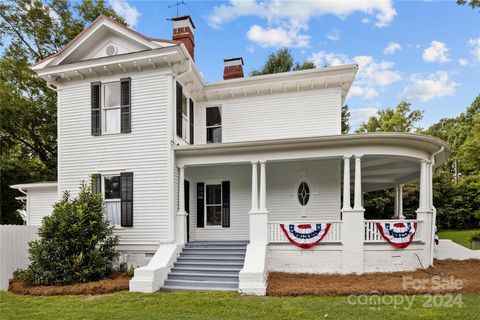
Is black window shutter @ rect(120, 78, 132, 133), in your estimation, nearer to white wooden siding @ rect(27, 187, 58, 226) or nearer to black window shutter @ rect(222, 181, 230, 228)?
black window shutter @ rect(222, 181, 230, 228)

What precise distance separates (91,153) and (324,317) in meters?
8.50

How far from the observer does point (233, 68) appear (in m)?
13.5

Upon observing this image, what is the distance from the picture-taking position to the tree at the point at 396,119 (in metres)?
26.7

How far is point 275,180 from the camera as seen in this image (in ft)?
37.0

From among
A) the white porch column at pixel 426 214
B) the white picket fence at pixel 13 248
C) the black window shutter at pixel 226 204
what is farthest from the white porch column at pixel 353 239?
the white picket fence at pixel 13 248

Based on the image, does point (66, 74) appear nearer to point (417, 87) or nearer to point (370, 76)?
point (370, 76)

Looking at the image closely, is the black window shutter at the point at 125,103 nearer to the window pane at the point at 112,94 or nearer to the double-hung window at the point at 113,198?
the window pane at the point at 112,94

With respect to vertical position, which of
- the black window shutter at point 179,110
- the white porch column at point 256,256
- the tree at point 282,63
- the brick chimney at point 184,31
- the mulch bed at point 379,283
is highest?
the tree at point 282,63

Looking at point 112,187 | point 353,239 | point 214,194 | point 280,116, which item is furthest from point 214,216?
point 353,239

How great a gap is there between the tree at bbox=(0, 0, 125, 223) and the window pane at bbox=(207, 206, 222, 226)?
1297 centimetres

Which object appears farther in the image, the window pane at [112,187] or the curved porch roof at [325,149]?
the window pane at [112,187]

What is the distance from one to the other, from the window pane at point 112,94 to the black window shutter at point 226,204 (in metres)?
4.52

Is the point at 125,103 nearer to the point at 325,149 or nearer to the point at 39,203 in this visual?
the point at 39,203

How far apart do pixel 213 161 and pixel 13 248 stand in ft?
20.5
